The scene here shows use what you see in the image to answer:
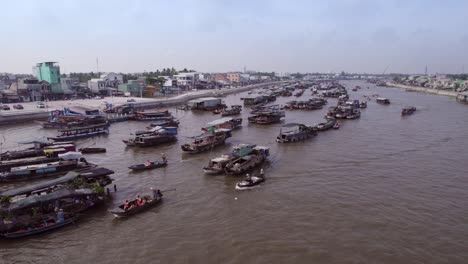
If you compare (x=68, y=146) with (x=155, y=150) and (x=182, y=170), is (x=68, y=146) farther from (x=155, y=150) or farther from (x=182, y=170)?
(x=182, y=170)

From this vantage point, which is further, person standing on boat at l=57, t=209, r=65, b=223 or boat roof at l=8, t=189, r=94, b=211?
person standing on boat at l=57, t=209, r=65, b=223

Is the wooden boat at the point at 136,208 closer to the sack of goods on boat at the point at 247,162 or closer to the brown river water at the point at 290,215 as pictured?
the brown river water at the point at 290,215

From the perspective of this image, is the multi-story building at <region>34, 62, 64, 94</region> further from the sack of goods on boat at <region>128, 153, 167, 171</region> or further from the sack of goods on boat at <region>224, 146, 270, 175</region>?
the sack of goods on boat at <region>224, 146, 270, 175</region>

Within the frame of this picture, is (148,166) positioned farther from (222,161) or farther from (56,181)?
(56,181)

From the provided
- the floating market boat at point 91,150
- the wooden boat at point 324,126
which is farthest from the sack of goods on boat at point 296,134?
the floating market boat at point 91,150

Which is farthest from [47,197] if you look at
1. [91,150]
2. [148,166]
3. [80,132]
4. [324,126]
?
[324,126]

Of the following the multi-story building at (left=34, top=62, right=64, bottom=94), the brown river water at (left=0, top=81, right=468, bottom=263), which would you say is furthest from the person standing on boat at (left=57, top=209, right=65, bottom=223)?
the multi-story building at (left=34, top=62, right=64, bottom=94)
